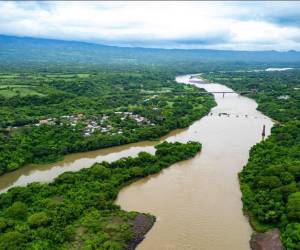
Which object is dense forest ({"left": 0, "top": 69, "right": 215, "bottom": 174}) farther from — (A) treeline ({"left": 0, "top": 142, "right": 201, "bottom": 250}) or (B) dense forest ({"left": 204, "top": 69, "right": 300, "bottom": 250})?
(B) dense forest ({"left": 204, "top": 69, "right": 300, "bottom": 250})

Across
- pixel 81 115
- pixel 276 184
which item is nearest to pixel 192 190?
pixel 276 184

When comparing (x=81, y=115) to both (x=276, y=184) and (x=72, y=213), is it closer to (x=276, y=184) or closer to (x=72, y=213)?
(x=72, y=213)

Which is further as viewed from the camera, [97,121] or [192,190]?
[97,121]

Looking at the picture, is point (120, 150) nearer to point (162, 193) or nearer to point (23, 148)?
point (23, 148)

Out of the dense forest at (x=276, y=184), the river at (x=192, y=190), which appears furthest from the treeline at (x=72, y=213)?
the dense forest at (x=276, y=184)

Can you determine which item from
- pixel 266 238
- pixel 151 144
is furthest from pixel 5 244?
pixel 151 144

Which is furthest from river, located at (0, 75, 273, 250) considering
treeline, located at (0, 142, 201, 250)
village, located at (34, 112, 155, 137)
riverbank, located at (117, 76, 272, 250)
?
village, located at (34, 112, 155, 137)
